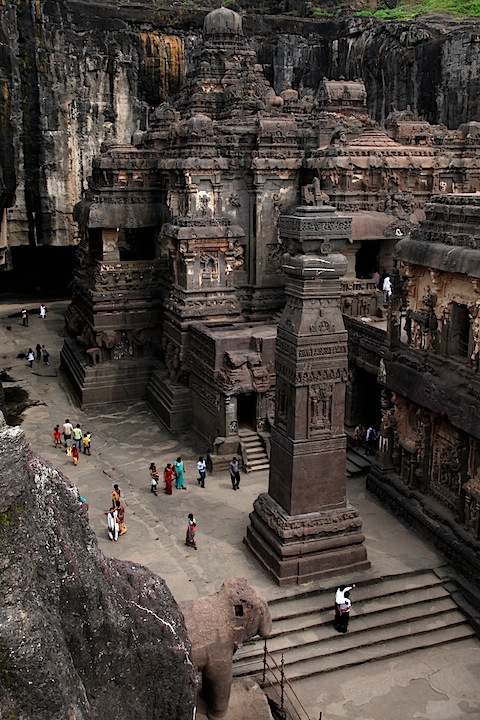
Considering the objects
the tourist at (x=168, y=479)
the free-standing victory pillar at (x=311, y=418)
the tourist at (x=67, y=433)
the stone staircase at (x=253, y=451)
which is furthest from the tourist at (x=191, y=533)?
the tourist at (x=67, y=433)

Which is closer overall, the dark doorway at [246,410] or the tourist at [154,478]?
the tourist at [154,478]

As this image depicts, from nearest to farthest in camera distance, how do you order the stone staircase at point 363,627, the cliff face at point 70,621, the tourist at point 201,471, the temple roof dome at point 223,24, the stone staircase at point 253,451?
the cliff face at point 70,621, the stone staircase at point 363,627, the tourist at point 201,471, the stone staircase at point 253,451, the temple roof dome at point 223,24

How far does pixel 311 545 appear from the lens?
14211mm

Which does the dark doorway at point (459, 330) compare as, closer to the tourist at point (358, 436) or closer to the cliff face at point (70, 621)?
the tourist at point (358, 436)

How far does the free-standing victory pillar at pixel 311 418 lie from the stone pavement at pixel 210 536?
0.59m

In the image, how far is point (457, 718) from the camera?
37.7 ft

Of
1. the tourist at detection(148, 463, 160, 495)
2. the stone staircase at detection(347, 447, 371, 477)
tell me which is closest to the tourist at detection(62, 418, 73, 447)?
the tourist at detection(148, 463, 160, 495)

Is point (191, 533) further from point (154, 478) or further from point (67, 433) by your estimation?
point (67, 433)

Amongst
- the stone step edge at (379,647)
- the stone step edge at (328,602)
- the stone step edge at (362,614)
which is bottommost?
the stone step edge at (379,647)

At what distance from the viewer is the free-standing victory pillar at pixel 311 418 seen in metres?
13.7

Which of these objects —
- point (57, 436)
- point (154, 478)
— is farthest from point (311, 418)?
point (57, 436)

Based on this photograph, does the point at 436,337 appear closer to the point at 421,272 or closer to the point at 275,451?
the point at 421,272

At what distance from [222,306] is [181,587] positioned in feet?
36.4

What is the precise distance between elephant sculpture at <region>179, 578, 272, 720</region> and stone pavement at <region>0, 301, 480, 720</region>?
2433 mm
